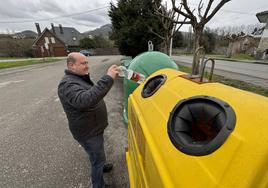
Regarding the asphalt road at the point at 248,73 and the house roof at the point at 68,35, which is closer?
the asphalt road at the point at 248,73

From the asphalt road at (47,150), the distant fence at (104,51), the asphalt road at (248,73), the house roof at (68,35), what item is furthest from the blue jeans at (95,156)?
the house roof at (68,35)

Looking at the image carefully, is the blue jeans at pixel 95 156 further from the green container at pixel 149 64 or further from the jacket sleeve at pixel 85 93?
the green container at pixel 149 64

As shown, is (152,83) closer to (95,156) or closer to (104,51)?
(95,156)

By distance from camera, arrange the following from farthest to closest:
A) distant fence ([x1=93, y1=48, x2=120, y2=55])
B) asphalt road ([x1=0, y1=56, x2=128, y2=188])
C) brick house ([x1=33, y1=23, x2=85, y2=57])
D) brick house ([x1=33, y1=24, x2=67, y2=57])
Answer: distant fence ([x1=93, y1=48, x2=120, y2=55]) → brick house ([x1=33, y1=23, x2=85, y2=57]) → brick house ([x1=33, y1=24, x2=67, y2=57]) → asphalt road ([x1=0, y1=56, x2=128, y2=188])

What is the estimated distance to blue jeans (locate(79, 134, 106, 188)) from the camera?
70.1 inches

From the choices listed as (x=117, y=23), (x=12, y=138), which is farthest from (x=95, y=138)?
(x=117, y=23)

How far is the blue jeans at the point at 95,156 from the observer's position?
5.84ft

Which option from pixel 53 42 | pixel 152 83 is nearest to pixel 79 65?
pixel 152 83

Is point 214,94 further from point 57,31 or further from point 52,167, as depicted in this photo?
point 57,31

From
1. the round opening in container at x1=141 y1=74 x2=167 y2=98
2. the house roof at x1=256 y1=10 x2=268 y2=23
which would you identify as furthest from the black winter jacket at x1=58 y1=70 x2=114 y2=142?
the house roof at x1=256 y1=10 x2=268 y2=23

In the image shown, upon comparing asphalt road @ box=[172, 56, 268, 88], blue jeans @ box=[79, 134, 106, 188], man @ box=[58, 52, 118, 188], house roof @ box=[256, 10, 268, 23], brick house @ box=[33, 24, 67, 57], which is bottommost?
asphalt road @ box=[172, 56, 268, 88]

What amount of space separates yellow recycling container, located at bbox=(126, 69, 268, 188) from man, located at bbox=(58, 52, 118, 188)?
0.51m

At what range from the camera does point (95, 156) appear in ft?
5.99

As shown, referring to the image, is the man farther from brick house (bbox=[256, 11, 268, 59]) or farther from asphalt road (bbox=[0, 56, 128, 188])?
brick house (bbox=[256, 11, 268, 59])
